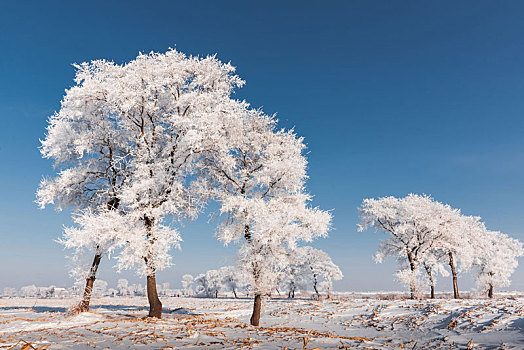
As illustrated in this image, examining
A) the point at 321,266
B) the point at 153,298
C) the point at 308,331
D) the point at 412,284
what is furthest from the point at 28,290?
the point at 308,331

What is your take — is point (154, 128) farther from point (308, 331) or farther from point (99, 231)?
point (308, 331)

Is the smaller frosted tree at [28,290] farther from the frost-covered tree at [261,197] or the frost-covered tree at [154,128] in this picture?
the frost-covered tree at [261,197]

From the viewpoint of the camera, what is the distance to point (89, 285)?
15.5 metres

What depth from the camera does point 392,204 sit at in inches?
1297

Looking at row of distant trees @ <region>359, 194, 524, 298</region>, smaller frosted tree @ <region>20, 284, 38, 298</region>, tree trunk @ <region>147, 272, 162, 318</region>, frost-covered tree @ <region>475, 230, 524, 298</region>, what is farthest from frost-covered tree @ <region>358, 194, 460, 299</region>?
smaller frosted tree @ <region>20, 284, 38, 298</region>

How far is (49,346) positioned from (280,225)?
342 inches

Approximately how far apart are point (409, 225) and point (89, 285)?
2750 centimetres

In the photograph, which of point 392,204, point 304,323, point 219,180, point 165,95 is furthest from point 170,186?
point 392,204

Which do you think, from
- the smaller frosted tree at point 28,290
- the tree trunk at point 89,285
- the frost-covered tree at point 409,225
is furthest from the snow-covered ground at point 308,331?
the smaller frosted tree at point 28,290

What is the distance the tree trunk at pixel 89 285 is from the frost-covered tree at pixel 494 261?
153 feet

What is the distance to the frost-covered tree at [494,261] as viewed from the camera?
44531mm

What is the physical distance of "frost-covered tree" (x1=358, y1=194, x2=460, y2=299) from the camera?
99.7 feet

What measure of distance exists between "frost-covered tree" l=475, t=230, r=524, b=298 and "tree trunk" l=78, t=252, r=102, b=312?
46.5 metres

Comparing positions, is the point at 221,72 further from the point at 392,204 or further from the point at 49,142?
the point at 392,204
